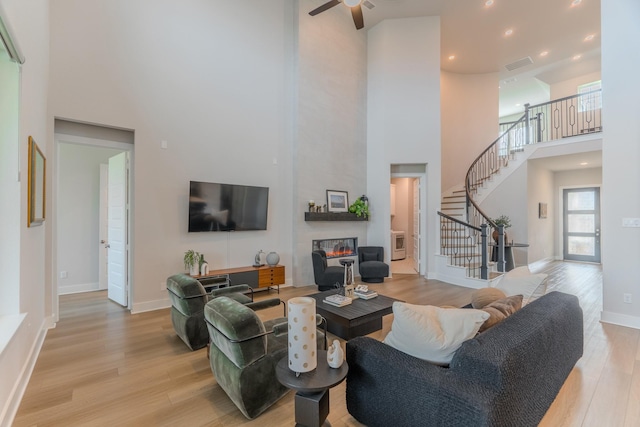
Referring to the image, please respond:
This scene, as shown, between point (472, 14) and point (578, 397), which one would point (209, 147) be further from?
point (472, 14)

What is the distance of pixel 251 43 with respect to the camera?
5.36 m

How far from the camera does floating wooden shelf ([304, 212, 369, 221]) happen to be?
587 cm

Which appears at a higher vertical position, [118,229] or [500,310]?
[118,229]

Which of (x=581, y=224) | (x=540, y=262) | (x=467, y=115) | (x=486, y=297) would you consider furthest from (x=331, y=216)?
(x=581, y=224)

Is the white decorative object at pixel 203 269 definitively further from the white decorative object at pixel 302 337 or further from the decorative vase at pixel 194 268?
the white decorative object at pixel 302 337

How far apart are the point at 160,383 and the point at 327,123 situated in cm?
537

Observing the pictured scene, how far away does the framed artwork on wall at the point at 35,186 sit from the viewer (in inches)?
104

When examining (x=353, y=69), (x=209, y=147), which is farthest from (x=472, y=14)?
(x=209, y=147)

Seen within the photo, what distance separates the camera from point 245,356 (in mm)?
1978

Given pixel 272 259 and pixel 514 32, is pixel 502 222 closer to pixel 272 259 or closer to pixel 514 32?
pixel 514 32

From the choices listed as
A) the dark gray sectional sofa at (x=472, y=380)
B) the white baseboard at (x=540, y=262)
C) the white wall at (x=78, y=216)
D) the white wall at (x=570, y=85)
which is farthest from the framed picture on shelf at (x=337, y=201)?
the white wall at (x=570, y=85)

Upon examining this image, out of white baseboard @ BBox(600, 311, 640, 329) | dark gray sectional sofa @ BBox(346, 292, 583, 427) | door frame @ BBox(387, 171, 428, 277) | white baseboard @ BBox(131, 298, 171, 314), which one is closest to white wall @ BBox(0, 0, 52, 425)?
white baseboard @ BBox(131, 298, 171, 314)

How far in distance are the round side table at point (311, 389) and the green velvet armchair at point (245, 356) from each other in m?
0.41

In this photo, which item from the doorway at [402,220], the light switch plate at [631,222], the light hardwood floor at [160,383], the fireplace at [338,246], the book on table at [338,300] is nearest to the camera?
the light hardwood floor at [160,383]
